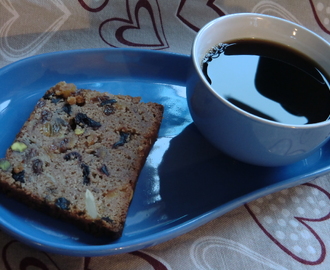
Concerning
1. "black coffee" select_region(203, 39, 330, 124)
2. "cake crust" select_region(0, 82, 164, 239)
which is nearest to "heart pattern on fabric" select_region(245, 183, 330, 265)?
"black coffee" select_region(203, 39, 330, 124)

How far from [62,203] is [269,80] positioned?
2.15ft

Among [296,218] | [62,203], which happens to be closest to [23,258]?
[62,203]

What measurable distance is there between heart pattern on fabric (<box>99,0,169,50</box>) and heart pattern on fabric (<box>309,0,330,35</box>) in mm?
713

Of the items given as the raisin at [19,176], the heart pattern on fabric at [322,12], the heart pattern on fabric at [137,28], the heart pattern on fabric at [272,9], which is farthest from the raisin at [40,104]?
the heart pattern on fabric at [322,12]

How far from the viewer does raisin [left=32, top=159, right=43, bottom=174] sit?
92cm

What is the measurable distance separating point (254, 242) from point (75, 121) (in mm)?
589

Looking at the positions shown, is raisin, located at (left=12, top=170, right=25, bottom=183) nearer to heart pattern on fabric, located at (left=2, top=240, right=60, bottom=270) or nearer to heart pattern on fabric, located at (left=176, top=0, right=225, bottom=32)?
heart pattern on fabric, located at (left=2, top=240, right=60, bottom=270)

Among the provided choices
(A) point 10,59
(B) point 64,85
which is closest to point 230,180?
(B) point 64,85

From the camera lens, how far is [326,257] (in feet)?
3.04

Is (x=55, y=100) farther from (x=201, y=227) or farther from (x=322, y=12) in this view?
(x=322, y=12)

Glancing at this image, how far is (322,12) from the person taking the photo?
1641mm

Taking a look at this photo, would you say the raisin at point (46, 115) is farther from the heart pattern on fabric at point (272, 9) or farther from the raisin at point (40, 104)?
the heart pattern on fabric at point (272, 9)

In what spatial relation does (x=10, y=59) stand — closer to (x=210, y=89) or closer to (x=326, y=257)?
(x=210, y=89)

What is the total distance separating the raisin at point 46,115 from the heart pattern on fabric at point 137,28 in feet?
1.64
